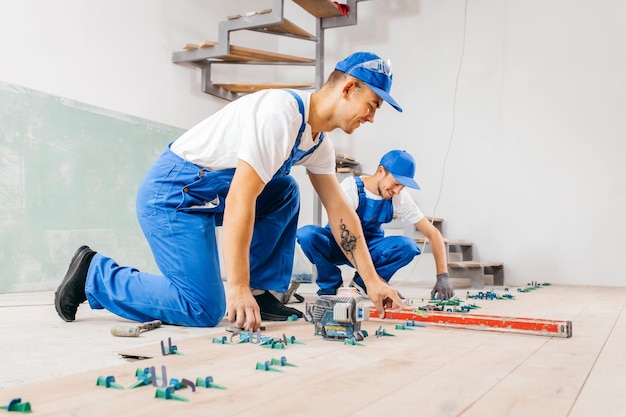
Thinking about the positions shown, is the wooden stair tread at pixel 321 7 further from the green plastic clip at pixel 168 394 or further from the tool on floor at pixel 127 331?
the green plastic clip at pixel 168 394

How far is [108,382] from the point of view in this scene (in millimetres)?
1118

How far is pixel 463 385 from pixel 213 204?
1.23 meters

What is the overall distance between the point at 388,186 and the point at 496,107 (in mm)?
2389

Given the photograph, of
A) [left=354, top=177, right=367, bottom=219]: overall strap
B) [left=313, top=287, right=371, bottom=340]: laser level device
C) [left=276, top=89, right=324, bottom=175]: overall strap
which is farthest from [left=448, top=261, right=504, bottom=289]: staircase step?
[left=313, top=287, right=371, bottom=340]: laser level device

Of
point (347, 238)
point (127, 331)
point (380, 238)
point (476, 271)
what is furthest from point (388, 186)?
point (127, 331)

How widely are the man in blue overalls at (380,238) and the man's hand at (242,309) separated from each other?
160 centimetres

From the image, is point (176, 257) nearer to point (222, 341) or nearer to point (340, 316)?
point (222, 341)

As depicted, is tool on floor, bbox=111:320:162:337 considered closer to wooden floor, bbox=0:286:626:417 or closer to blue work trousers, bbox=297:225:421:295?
wooden floor, bbox=0:286:626:417

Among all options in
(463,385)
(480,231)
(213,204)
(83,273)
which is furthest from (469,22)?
(463,385)

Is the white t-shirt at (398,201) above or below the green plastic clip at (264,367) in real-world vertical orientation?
above

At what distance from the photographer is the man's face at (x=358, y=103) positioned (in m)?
1.90

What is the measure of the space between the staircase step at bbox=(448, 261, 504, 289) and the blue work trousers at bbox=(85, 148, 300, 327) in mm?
2648

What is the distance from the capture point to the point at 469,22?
5246 mm

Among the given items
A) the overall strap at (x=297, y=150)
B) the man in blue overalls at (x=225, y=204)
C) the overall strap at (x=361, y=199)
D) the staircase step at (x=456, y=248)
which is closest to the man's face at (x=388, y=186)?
the overall strap at (x=361, y=199)
